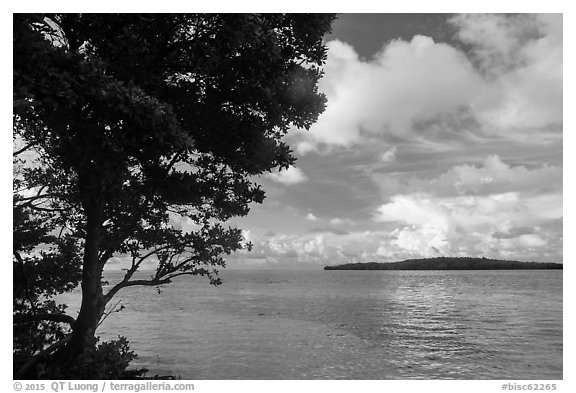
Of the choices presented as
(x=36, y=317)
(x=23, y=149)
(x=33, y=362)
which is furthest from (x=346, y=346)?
(x=23, y=149)

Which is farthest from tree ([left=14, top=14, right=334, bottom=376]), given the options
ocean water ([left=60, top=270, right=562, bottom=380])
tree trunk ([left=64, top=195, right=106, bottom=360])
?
ocean water ([left=60, top=270, right=562, bottom=380])

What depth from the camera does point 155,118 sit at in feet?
28.1

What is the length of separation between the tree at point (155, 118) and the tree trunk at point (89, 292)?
32 mm

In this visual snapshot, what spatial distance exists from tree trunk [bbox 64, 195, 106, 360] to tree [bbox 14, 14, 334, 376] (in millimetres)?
32

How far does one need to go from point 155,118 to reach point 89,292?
19.8ft

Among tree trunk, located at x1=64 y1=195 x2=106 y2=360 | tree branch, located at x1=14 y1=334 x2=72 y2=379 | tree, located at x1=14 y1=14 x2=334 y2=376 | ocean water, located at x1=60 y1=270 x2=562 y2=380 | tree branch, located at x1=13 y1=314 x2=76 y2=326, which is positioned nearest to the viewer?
tree, located at x1=14 y1=14 x2=334 y2=376

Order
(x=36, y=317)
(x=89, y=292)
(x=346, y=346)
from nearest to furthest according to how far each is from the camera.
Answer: (x=89, y=292) → (x=36, y=317) → (x=346, y=346)

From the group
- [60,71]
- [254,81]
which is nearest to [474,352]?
[254,81]

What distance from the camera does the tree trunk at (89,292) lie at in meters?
11.7

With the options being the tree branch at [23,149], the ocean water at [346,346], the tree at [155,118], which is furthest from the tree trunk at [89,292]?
the ocean water at [346,346]

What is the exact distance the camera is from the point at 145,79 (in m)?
10.9

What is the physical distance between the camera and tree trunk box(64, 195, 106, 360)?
1166 centimetres

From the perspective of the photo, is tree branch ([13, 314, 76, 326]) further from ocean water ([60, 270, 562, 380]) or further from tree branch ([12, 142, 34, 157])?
ocean water ([60, 270, 562, 380])

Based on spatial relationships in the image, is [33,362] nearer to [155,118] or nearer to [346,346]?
[155,118]
